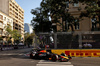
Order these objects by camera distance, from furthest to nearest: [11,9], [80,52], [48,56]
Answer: [11,9], [80,52], [48,56]

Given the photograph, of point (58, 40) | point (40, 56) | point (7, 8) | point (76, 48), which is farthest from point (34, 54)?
point (7, 8)

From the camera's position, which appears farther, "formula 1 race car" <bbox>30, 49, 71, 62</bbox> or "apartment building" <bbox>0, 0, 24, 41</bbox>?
"apartment building" <bbox>0, 0, 24, 41</bbox>

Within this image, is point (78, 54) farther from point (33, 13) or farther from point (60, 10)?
point (33, 13)

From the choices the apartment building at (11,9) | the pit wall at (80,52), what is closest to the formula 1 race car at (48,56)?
the pit wall at (80,52)

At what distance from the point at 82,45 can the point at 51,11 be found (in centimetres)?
755

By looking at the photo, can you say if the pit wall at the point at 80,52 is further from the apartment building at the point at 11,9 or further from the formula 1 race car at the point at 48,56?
the apartment building at the point at 11,9

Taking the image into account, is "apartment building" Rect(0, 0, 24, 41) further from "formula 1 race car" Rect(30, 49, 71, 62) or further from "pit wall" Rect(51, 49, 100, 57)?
"formula 1 race car" Rect(30, 49, 71, 62)

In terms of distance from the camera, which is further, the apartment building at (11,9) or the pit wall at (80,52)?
the apartment building at (11,9)

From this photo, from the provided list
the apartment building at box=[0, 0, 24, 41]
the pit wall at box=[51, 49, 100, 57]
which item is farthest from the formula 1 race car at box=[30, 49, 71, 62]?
the apartment building at box=[0, 0, 24, 41]

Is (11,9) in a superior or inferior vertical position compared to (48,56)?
superior

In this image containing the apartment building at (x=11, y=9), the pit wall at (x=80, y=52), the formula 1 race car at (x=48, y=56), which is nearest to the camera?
the formula 1 race car at (x=48, y=56)

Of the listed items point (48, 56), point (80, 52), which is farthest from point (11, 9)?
point (48, 56)

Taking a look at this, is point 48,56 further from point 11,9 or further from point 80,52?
point 11,9

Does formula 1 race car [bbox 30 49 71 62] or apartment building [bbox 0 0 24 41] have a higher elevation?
apartment building [bbox 0 0 24 41]
